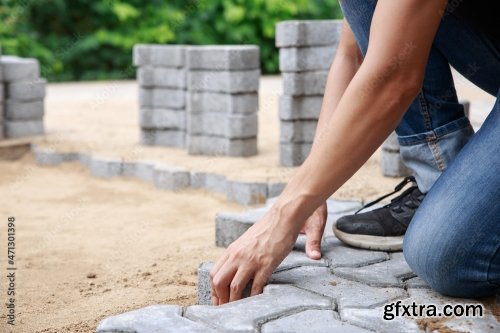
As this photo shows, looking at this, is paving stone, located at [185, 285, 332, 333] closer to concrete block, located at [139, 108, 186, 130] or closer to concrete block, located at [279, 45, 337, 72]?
concrete block, located at [279, 45, 337, 72]

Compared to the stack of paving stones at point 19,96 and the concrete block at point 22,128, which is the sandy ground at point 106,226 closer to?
the concrete block at point 22,128

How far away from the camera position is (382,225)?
2.59 metres

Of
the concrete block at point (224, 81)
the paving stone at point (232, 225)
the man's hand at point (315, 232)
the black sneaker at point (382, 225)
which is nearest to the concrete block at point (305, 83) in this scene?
the concrete block at point (224, 81)

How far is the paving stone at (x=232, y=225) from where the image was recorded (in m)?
3.20

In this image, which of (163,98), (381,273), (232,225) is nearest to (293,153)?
(163,98)

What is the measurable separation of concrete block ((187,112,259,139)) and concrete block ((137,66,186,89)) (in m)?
0.41

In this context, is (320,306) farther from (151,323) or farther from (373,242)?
(373,242)

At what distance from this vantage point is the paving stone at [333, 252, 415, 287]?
223 cm

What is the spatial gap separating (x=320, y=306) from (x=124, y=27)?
38.9 feet

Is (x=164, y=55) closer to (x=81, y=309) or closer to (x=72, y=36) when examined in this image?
(x=81, y=309)

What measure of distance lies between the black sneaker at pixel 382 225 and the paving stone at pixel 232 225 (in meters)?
0.64

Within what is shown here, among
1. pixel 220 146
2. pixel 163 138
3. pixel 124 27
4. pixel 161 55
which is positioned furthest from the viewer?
pixel 124 27

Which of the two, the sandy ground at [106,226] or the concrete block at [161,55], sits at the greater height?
the concrete block at [161,55]

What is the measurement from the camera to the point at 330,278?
2271mm
